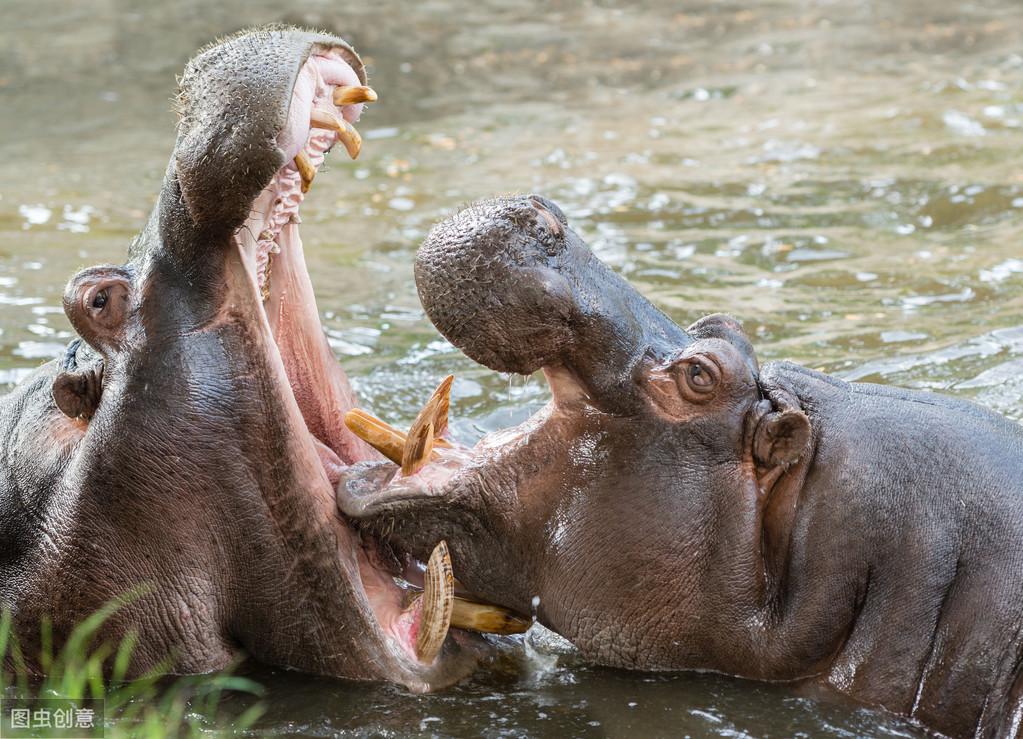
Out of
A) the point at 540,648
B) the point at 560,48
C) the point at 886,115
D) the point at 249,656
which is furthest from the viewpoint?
the point at 560,48

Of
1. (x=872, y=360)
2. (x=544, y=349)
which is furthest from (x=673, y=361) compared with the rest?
(x=872, y=360)

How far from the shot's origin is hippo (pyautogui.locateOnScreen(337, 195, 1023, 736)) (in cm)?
403

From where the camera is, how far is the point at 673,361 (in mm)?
4184

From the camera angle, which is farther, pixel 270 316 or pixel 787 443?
pixel 270 316

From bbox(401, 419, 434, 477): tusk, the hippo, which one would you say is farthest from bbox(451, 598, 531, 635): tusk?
bbox(401, 419, 434, 477): tusk

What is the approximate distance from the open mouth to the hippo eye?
0.73 m

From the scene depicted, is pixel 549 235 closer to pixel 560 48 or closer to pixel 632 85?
pixel 632 85

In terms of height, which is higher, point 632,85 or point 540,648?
point 632,85

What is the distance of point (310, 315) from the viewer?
183 inches

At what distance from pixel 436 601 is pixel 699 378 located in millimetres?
948

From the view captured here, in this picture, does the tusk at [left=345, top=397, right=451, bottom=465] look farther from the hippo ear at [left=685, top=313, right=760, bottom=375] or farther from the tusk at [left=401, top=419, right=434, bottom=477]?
the hippo ear at [left=685, top=313, right=760, bottom=375]

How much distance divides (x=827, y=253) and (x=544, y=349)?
4.92m

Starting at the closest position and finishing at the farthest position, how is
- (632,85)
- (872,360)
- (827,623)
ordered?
(827,623)
(872,360)
(632,85)

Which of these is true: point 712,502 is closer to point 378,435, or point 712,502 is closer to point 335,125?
point 378,435
